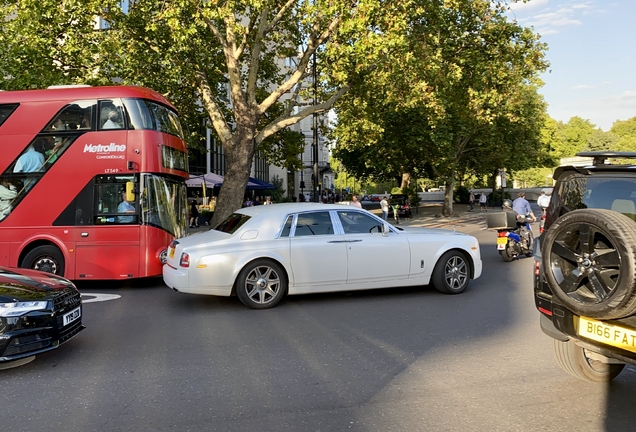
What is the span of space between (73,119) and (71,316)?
5788 mm

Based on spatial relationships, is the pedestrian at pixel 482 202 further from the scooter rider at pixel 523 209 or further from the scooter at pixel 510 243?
the scooter at pixel 510 243

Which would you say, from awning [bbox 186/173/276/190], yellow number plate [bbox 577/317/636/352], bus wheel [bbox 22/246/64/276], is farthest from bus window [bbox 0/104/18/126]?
awning [bbox 186/173/276/190]

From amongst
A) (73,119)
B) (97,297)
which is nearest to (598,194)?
(97,297)

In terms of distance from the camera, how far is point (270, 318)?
706 cm

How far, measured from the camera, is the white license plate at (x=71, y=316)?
5328 mm

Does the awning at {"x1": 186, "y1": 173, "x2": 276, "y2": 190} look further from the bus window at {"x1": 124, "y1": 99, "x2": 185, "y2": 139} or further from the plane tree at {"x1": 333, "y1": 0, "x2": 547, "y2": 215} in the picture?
the bus window at {"x1": 124, "y1": 99, "x2": 185, "y2": 139}

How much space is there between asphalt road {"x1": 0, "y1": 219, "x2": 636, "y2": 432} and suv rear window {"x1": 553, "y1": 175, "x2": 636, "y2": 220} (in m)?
1.55

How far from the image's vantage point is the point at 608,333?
3592 millimetres

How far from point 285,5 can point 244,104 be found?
318 centimetres

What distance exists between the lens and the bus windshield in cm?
992

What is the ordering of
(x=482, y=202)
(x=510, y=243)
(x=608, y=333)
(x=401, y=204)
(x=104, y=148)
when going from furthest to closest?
(x=482, y=202)
(x=401, y=204)
(x=510, y=243)
(x=104, y=148)
(x=608, y=333)

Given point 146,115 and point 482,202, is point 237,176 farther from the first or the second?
point 482,202

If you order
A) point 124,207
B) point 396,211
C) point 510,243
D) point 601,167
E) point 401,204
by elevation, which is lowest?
point 510,243

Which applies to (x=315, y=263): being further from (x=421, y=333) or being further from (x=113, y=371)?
(x=113, y=371)
